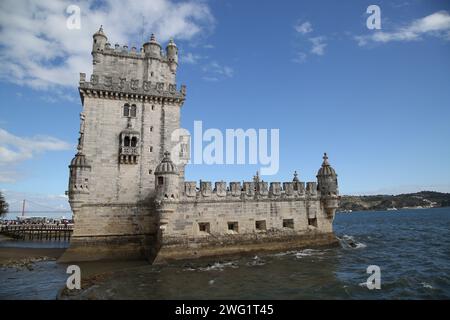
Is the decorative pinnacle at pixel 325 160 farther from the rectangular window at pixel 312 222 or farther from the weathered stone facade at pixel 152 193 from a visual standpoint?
the rectangular window at pixel 312 222

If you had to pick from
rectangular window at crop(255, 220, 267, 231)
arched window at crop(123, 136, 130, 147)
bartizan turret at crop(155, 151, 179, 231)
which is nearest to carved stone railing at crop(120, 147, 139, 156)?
arched window at crop(123, 136, 130, 147)

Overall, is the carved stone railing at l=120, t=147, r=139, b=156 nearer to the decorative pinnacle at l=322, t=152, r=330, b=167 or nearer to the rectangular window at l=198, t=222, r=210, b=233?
the rectangular window at l=198, t=222, r=210, b=233

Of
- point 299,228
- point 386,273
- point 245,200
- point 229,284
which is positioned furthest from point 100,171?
point 386,273

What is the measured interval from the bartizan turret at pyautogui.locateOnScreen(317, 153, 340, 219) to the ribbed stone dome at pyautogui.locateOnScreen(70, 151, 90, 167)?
752 inches

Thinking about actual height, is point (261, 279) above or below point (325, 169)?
below

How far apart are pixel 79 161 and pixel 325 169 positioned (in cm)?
1992

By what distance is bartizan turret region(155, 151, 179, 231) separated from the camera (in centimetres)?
2066

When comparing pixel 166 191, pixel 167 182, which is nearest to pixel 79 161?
pixel 167 182

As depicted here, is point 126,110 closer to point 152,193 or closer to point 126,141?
point 126,141

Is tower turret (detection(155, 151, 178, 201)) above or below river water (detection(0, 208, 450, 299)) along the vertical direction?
above

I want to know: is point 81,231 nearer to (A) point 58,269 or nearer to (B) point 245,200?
(A) point 58,269

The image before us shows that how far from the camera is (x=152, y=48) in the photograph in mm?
25734

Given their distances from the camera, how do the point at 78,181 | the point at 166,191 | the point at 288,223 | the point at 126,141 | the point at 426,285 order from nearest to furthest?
1. the point at 426,285
2. the point at 166,191
3. the point at 78,181
4. the point at 126,141
5. the point at 288,223

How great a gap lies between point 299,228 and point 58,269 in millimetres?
17985
